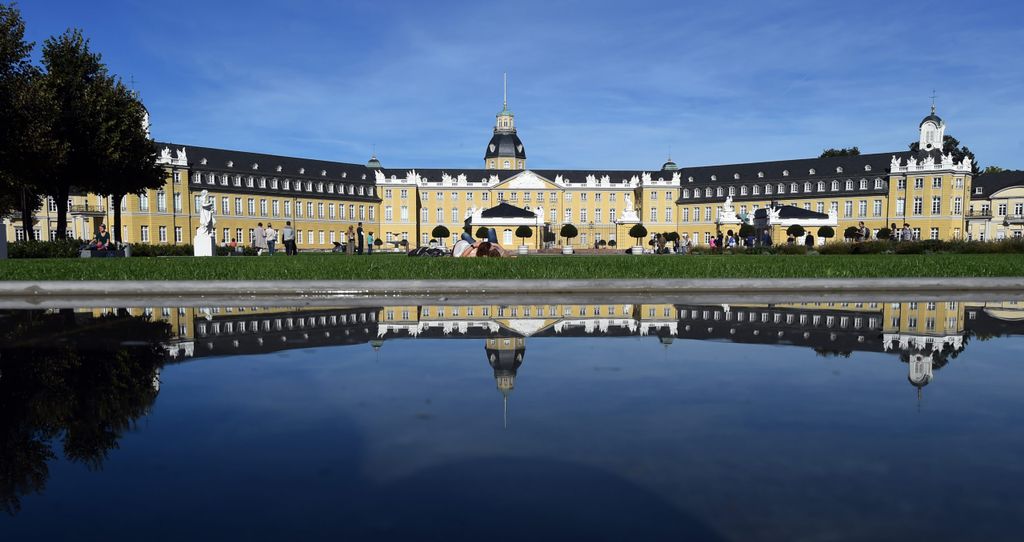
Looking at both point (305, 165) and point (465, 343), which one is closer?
point (465, 343)

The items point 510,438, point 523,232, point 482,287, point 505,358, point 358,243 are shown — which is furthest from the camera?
point 523,232

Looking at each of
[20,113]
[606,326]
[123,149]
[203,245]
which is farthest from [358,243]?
[606,326]

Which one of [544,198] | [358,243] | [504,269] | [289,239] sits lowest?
[504,269]

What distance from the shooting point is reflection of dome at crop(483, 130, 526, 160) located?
11500 centimetres

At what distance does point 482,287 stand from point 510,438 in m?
12.3

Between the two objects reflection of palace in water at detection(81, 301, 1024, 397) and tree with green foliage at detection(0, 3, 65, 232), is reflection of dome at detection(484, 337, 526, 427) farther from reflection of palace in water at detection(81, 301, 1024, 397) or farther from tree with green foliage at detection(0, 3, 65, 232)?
tree with green foliage at detection(0, 3, 65, 232)

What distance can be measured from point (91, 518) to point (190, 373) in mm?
3969

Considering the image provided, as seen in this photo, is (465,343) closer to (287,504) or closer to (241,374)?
(241,374)

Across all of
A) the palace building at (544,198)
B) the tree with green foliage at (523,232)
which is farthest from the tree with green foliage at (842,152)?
the tree with green foliage at (523,232)

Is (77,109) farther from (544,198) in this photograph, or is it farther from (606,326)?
(544,198)

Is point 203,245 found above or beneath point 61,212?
beneath

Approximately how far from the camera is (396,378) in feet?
22.9

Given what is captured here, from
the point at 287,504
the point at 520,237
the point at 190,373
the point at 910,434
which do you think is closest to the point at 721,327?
the point at 910,434

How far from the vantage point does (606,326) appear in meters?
11.1
